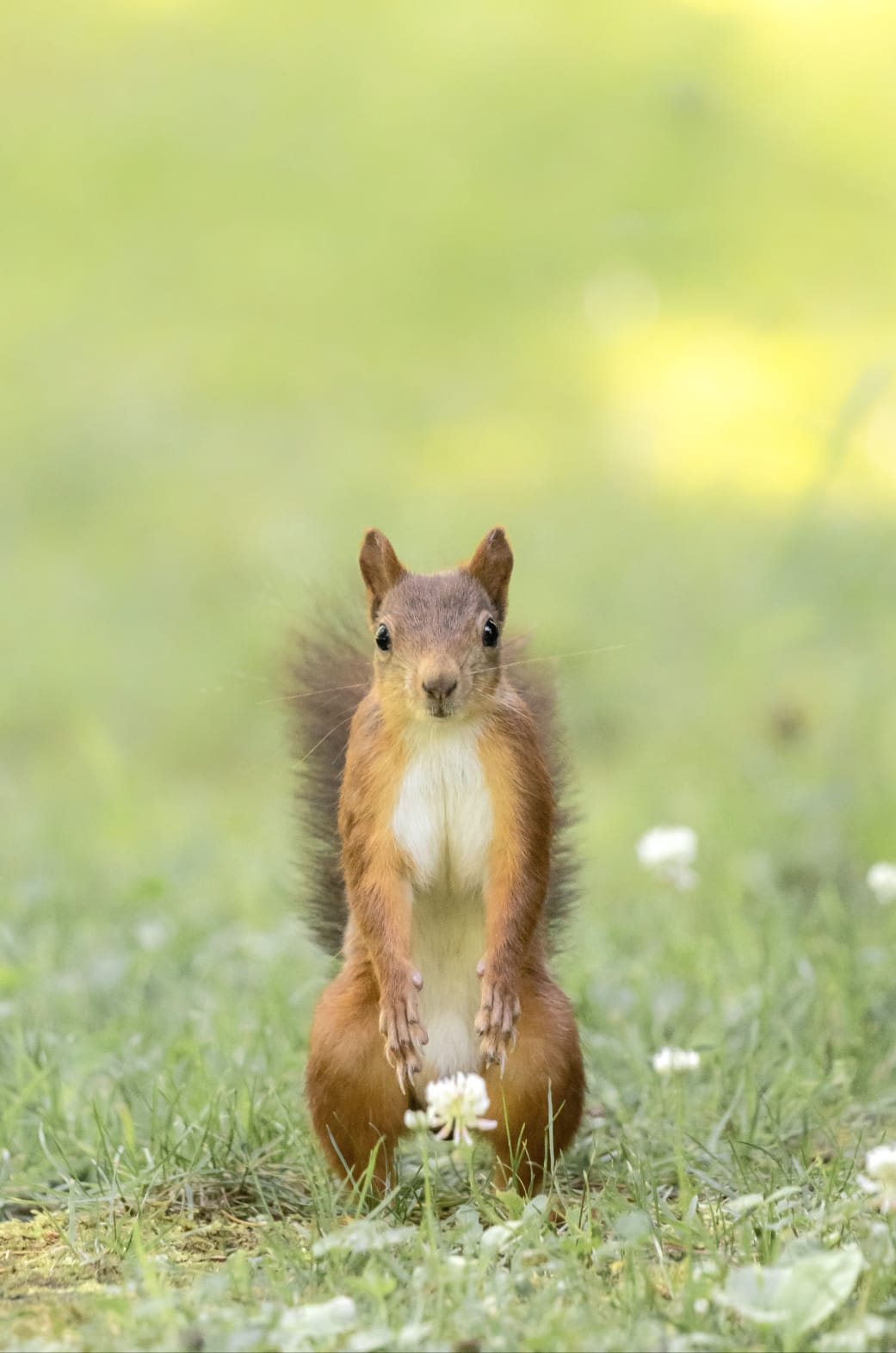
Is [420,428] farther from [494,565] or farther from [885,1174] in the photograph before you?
[885,1174]

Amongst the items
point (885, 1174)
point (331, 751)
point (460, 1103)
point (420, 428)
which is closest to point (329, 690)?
point (331, 751)

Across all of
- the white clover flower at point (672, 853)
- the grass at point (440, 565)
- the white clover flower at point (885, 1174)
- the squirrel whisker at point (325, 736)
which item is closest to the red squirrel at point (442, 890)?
the grass at point (440, 565)

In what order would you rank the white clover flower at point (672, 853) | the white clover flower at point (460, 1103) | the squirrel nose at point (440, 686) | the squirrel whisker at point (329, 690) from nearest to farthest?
the white clover flower at point (460, 1103) < the squirrel nose at point (440, 686) < the squirrel whisker at point (329, 690) < the white clover flower at point (672, 853)

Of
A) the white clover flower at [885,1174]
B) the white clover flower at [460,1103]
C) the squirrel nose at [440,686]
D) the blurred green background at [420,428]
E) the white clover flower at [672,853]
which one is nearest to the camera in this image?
the white clover flower at [885,1174]

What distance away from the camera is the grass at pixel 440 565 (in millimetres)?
2305

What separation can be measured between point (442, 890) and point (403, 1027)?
21 cm

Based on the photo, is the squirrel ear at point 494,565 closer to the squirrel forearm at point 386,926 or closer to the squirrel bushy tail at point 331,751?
the squirrel bushy tail at point 331,751

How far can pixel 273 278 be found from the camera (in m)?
10.6

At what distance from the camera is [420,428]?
9.04 m

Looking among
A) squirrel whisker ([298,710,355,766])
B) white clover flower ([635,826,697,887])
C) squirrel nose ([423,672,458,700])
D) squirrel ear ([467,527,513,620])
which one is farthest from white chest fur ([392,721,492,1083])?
white clover flower ([635,826,697,887])

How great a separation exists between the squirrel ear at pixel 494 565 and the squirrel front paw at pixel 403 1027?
51 centimetres

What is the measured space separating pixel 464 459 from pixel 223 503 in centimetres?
114

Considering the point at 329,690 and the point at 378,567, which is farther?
the point at 329,690

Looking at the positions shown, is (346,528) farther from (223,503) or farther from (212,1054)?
(212,1054)
